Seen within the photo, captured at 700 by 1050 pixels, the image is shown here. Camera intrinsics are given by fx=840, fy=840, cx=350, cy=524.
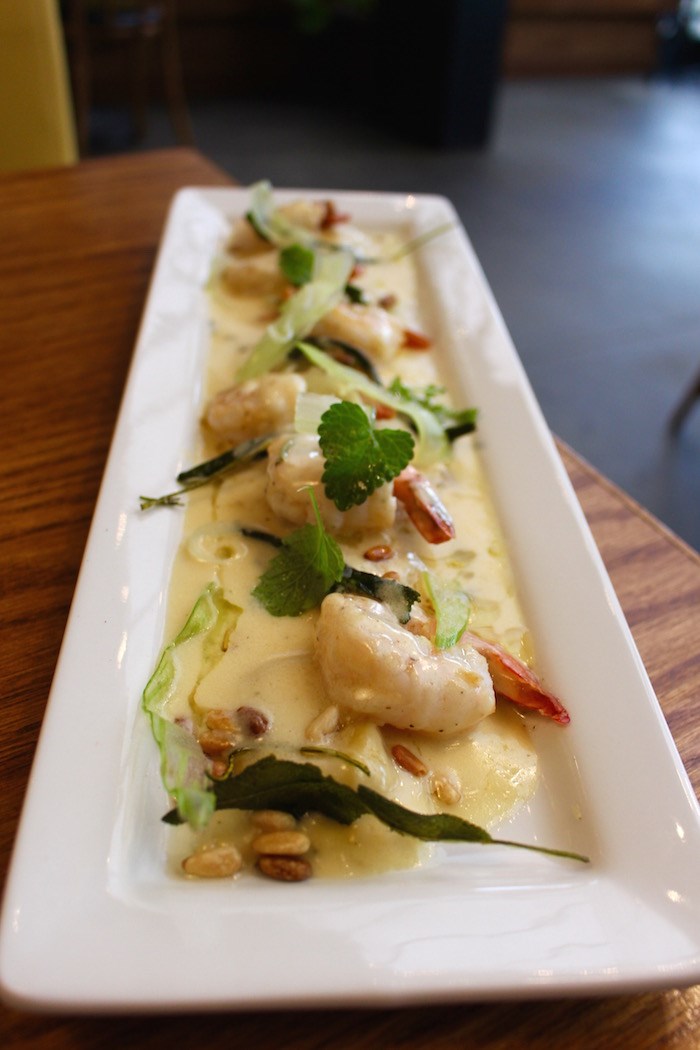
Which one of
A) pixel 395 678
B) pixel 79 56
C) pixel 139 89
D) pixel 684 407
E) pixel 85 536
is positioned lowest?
pixel 684 407

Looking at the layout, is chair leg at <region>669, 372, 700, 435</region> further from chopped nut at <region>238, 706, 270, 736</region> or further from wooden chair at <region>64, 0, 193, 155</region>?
wooden chair at <region>64, 0, 193, 155</region>

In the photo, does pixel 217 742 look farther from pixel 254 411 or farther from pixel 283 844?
pixel 254 411

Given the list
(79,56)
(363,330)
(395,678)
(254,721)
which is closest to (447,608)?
(395,678)

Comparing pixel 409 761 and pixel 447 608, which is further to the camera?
pixel 447 608

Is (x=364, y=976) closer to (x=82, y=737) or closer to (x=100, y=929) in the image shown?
(x=100, y=929)

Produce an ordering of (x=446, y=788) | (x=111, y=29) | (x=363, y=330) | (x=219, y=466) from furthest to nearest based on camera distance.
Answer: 1. (x=111, y=29)
2. (x=363, y=330)
3. (x=219, y=466)
4. (x=446, y=788)

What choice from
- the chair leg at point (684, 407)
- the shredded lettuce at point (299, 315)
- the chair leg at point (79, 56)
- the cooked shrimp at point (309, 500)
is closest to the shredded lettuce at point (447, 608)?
the cooked shrimp at point (309, 500)

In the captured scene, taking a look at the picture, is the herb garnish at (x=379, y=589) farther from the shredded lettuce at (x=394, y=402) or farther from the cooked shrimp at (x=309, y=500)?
the shredded lettuce at (x=394, y=402)

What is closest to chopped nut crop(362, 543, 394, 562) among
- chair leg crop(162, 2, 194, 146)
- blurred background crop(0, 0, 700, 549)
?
blurred background crop(0, 0, 700, 549)
